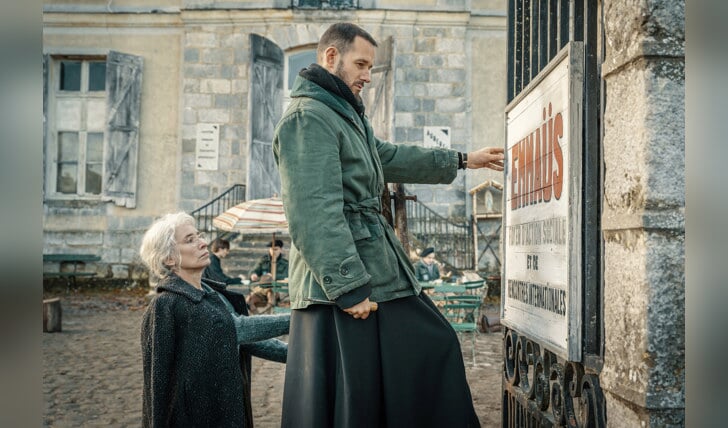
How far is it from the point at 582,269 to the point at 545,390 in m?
0.74

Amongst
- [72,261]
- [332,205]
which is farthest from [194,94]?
[332,205]

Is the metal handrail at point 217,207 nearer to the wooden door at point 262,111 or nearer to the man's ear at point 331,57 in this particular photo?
the wooden door at point 262,111

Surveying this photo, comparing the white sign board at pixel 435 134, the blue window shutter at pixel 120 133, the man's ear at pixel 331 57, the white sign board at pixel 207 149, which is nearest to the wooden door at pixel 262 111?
the white sign board at pixel 207 149

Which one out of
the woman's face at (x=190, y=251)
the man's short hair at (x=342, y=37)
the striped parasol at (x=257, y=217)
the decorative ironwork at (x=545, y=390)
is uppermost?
the man's short hair at (x=342, y=37)

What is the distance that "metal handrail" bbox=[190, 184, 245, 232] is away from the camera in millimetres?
13859

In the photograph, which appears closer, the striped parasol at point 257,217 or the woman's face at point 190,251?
the woman's face at point 190,251

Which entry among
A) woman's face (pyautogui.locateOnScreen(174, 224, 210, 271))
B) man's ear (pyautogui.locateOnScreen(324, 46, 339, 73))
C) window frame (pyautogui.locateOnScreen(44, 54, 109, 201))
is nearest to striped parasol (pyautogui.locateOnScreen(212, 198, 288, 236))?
window frame (pyautogui.locateOnScreen(44, 54, 109, 201))

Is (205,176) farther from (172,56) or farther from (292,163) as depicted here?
(292,163)

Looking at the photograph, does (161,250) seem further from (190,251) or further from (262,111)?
(262,111)

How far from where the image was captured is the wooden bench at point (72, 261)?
45.0ft

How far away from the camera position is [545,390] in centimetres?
295

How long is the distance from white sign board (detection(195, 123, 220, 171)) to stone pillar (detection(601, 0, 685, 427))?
493 inches

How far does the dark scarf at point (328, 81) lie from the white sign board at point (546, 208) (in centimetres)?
81
